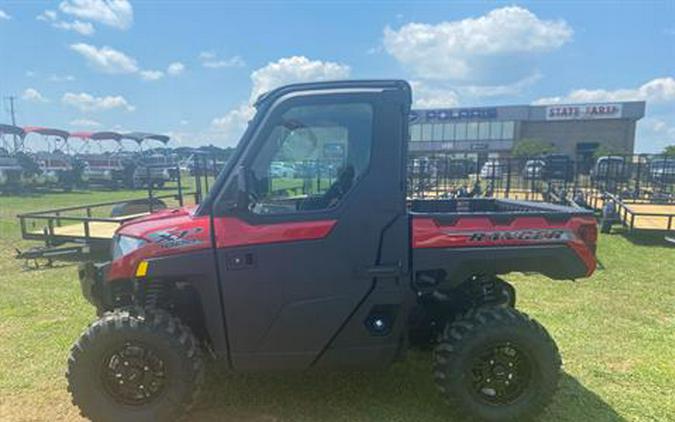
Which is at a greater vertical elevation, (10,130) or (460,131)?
(460,131)

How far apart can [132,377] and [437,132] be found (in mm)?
63571

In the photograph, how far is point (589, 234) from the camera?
345cm

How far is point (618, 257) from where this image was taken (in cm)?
877

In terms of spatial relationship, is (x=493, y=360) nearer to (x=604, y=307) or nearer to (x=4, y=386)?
(x=604, y=307)

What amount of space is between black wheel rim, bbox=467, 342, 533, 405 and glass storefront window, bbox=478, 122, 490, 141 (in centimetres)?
6521

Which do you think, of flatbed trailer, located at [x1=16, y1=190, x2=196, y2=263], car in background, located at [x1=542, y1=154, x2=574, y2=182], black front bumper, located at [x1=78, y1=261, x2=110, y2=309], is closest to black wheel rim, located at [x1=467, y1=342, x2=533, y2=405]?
black front bumper, located at [x1=78, y1=261, x2=110, y2=309]

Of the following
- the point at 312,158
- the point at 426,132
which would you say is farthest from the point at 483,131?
the point at 312,158

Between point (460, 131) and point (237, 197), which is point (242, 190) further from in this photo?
point (460, 131)

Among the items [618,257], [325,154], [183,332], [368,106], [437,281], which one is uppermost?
[368,106]

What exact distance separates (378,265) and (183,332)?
1.44 meters

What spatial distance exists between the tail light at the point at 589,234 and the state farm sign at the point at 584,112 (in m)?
69.7

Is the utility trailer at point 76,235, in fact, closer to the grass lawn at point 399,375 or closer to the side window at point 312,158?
the grass lawn at point 399,375

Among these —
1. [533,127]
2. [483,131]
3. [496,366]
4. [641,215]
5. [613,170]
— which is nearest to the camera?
[496,366]

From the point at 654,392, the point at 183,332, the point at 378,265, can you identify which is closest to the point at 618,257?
the point at 654,392
